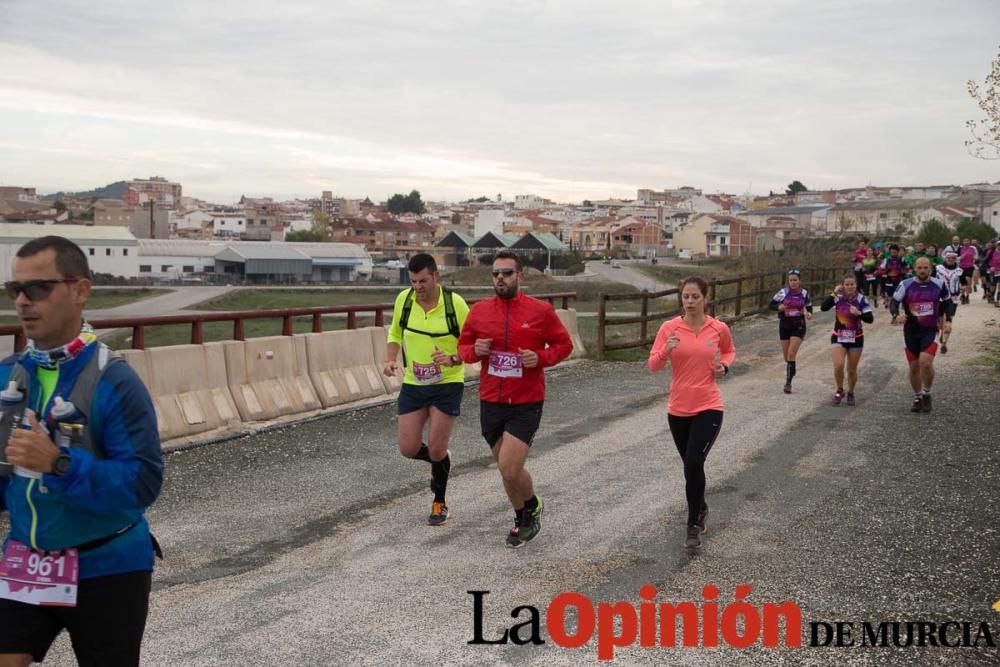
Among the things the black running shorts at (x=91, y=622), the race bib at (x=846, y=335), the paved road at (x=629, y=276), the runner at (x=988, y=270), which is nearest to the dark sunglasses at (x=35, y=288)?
the black running shorts at (x=91, y=622)

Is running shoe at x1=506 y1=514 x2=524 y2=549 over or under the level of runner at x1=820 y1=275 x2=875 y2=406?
under

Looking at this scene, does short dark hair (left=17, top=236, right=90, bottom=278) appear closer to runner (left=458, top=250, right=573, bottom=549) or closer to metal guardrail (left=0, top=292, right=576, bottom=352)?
runner (left=458, top=250, right=573, bottom=549)

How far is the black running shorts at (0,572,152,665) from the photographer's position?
10.9 ft

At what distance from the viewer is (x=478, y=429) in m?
11.9

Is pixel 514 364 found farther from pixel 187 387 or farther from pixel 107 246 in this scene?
pixel 107 246

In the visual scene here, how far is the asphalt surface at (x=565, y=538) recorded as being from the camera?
5.38 meters

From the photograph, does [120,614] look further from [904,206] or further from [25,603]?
[904,206]

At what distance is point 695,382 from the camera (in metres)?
7.38

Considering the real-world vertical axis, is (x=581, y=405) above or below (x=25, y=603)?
below

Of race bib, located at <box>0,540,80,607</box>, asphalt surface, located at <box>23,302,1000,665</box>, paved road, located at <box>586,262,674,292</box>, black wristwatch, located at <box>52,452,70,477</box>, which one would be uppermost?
black wristwatch, located at <box>52,452,70,477</box>

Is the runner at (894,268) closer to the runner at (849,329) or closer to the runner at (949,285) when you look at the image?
the runner at (949,285)

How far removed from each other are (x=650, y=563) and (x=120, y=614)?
161 inches

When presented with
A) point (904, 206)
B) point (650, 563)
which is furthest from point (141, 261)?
point (650, 563)

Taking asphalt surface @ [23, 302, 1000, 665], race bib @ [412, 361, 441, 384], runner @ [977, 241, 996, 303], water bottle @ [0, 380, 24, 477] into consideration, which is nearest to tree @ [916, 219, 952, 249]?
runner @ [977, 241, 996, 303]
